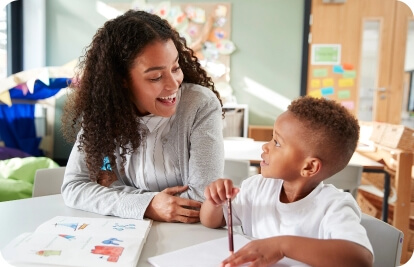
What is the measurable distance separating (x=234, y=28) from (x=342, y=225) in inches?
146

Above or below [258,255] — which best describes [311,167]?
above

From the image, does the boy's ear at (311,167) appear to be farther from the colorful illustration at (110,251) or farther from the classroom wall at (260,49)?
the classroom wall at (260,49)

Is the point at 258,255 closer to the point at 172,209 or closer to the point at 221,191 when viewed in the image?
the point at 221,191

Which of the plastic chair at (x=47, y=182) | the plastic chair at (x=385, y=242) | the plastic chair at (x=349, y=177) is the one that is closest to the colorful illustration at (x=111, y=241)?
the plastic chair at (x=385, y=242)

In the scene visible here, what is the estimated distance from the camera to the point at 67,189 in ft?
3.73

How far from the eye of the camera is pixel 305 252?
2.37 ft

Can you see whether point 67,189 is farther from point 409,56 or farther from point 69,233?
point 409,56

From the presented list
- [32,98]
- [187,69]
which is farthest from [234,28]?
[187,69]

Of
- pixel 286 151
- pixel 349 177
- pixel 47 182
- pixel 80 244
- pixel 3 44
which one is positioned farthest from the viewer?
pixel 3 44

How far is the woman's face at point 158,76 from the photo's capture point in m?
1.12

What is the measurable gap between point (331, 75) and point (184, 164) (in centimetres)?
340

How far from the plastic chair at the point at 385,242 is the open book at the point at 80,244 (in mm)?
564

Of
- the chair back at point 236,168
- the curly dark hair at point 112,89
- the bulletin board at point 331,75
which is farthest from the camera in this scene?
the bulletin board at point 331,75

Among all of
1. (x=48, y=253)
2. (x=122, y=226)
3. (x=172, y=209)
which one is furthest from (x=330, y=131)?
(x=48, y=253)
